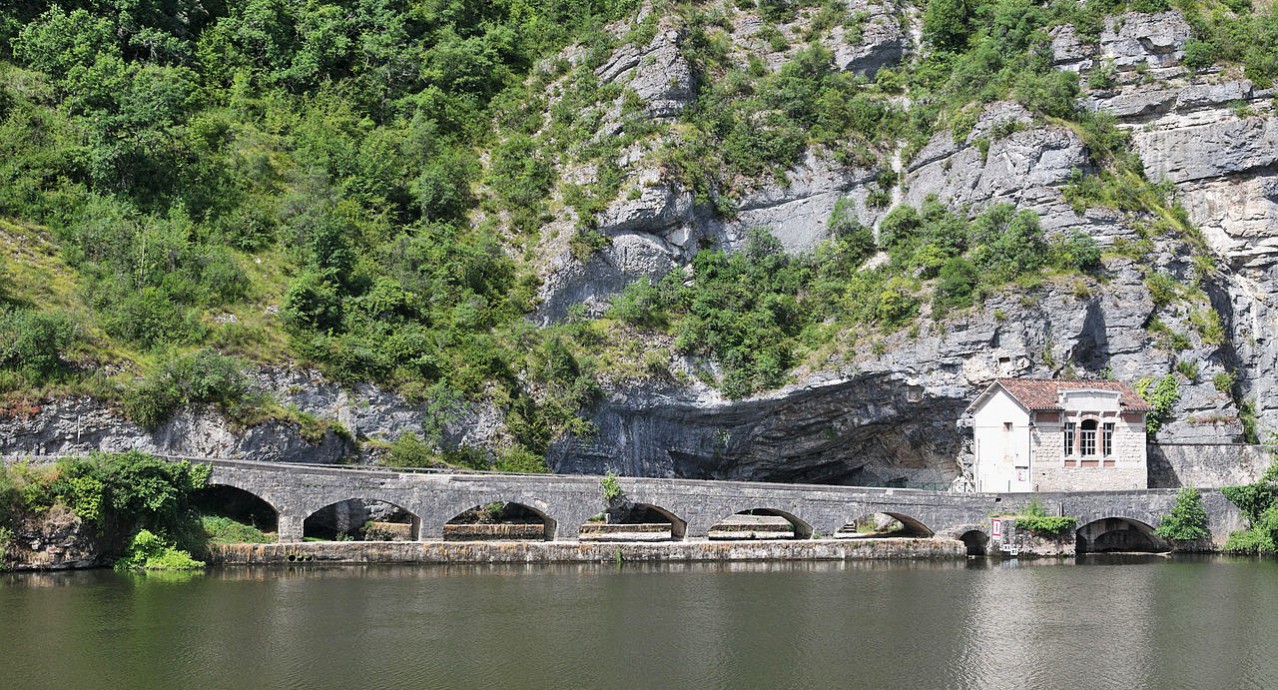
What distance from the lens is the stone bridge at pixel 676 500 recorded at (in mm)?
45438

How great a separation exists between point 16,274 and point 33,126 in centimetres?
1256

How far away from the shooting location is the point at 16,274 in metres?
50.7

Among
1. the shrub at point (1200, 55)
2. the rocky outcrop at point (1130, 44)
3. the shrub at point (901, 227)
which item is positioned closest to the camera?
the shrub at point (901, 227)

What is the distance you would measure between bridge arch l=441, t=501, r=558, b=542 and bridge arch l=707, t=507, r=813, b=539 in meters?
7.39

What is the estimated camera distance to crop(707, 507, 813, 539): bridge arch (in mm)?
51750

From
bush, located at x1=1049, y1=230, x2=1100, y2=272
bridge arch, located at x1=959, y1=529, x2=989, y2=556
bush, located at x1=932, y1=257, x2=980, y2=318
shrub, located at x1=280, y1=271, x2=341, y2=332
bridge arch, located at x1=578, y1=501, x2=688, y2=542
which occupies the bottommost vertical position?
bridge arch, located at x1=959, y1=529, x2=989, y2=556

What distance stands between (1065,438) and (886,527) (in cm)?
940

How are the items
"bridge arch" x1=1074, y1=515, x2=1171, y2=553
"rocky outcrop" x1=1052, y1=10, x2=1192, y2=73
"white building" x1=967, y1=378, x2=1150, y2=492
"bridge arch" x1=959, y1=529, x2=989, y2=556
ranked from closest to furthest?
"bridge arch" x1=959, y1=529, x2=989, y2=556, "bridge arch" x1=1074, y1=515, x2=1171, y2=553, "white building" x1=967, y1=378, x2=1150, y2=492, "rocky outcrop" x1=1052, y1=10, x2=1192, y2=73

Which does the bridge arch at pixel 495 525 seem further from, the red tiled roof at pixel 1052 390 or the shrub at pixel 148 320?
the red tiled roof at pixel 1052 390

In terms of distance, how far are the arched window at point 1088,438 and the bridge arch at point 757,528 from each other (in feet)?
46.0

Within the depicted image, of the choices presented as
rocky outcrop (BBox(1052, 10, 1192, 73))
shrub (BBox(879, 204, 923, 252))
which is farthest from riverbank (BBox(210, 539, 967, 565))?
rocky outcrop (BBox(1052, 10, 1192, 73))

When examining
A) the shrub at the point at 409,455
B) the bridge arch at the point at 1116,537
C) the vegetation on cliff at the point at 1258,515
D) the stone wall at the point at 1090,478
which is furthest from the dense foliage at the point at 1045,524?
the shrub at the point at 409,455

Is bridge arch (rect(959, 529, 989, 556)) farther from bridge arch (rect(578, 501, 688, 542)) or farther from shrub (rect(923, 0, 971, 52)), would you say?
shrub (rect(923, 0, 971, 52))

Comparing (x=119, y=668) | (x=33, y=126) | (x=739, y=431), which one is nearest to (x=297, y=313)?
(x=33, y=126)
